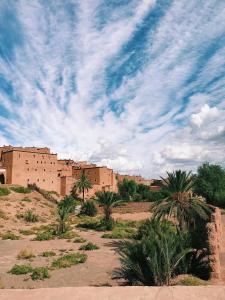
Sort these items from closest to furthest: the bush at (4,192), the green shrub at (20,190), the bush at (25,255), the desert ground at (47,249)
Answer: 1. the desert ground at (47,249)
2. the bush at (25,255)
3. the bush at (4,192)
4. the green shrub at (20,190)

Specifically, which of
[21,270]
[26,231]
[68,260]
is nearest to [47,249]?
[68,260]

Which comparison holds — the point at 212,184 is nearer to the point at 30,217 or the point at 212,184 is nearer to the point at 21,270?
the point at 30,217

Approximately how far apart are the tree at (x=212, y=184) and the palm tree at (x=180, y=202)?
30661mm

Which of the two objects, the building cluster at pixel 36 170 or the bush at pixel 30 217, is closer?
the bush at pixel 30 217

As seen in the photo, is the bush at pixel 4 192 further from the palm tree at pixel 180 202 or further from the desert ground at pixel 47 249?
the palm tree at pixel 180 202

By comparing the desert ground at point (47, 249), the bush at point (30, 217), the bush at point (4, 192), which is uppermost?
the bush at point (4, 192)

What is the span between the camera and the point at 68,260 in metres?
17.6

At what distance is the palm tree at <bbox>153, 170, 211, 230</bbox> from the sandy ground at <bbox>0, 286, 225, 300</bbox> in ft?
47.0

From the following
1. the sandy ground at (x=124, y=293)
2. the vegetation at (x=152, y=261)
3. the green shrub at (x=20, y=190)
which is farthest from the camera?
the green shrub at (x=20, y=190)

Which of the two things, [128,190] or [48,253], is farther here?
[128,190]

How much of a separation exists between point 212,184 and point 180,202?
3335 cm

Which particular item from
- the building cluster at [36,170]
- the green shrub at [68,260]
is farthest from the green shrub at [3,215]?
the green shrub at [68,260]

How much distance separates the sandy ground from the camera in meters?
4.37

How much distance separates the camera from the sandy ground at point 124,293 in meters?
4.37
